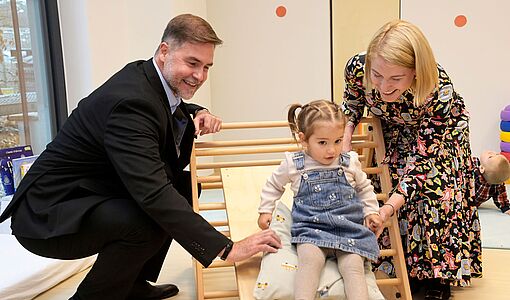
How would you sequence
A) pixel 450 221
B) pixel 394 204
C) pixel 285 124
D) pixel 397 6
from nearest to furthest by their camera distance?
pixel 394 204 → pixel 450 221 → pixel 285 124 → pixel 397 6

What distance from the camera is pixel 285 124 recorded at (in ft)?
8.98

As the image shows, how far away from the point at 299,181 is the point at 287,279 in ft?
1.31

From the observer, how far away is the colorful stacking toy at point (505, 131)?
4.82 metres

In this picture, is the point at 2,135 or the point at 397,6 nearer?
the point at 2,135

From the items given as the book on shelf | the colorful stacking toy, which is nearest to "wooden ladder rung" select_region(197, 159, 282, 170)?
the book on shelf

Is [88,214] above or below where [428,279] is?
above

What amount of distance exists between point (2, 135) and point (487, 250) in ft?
10.3

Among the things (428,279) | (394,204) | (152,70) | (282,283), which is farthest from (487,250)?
(152,70)

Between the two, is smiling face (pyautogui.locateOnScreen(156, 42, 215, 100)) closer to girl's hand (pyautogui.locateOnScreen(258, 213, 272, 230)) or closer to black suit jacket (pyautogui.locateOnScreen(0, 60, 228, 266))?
black suit jacket (pyautogui.locateOnScreen(0, 60, 228, 266))

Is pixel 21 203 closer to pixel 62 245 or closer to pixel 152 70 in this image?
pixel 62 245

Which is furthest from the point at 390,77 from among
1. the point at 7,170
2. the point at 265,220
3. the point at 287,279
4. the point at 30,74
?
the point at 30,74

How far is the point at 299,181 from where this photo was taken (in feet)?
6.97

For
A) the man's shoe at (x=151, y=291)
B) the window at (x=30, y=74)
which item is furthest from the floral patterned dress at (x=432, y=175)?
A: the window at (x=30, y=74)

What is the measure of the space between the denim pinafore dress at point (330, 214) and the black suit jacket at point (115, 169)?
1.23ft
